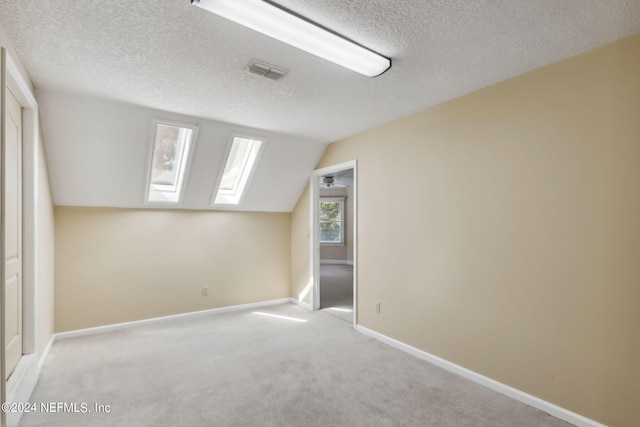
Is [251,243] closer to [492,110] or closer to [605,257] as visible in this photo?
[492,110]

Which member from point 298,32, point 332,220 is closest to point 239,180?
point 298,32

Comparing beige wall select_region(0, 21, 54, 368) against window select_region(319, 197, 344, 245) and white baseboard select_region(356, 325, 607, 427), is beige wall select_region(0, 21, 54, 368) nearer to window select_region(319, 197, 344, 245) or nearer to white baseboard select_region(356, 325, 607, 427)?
white baseboard select_region(356, 325, 607, 427)

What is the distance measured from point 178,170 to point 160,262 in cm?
Result: 120

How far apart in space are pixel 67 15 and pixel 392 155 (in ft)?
9.04

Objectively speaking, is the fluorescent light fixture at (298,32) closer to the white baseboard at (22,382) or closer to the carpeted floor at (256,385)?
the carpeted floor at (256,385)

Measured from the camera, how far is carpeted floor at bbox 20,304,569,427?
2.05 m

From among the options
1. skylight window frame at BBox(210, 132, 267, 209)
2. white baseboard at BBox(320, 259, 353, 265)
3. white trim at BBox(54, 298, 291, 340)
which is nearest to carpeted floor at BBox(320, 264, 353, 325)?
white baseboard at BBox(320, 259, 353, 265)

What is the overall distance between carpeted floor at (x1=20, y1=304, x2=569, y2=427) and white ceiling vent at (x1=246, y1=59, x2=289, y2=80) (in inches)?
93.8

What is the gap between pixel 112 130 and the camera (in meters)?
3.04

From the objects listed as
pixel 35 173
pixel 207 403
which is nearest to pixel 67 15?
pixel 35 173

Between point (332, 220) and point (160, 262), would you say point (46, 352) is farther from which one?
point (332, 220)

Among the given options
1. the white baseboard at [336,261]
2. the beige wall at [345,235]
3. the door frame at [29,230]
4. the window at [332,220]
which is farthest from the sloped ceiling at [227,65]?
the white baseboard at [336,261]

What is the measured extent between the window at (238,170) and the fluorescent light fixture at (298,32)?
2132 mm

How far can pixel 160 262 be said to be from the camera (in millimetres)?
3977
